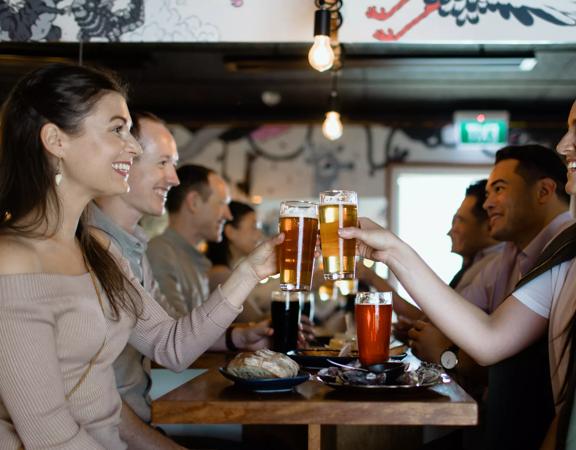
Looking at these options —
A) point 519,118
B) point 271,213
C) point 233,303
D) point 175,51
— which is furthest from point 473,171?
point 233,303

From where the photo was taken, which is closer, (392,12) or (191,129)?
(392,12)

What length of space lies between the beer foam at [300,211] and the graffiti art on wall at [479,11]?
1065 millimetres

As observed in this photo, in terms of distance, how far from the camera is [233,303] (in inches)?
81.3

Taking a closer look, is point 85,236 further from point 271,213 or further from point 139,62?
point 271,213

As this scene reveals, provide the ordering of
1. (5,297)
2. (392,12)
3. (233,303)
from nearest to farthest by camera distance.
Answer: (5,297)
(233,303)
(392,12)

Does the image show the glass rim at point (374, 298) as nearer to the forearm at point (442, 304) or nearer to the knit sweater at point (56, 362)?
the forearm at point (442, 304)

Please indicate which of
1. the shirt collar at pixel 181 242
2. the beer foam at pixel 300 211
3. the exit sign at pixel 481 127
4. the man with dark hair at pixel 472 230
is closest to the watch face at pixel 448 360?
the beer foam at pixel 300 211

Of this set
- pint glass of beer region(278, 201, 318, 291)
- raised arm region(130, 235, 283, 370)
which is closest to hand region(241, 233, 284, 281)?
raised arm region(130, 235, 283, 370)

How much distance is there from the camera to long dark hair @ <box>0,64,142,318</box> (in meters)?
1.80

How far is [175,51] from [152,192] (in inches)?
140

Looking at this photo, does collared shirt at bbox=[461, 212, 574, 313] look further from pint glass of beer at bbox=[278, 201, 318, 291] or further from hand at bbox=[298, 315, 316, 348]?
pint glass of beer at bbox=[278, 201, 318, 291]

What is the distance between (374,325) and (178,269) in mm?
2159

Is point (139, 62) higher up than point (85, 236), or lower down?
higher up

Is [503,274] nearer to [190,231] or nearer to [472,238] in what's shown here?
[472,238]
